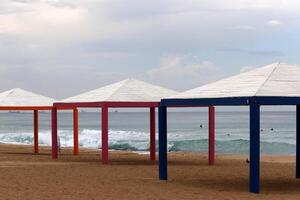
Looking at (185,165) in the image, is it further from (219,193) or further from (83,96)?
(219,193)

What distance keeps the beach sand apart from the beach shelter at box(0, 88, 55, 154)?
295 centimetres

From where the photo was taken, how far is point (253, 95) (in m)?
12.5

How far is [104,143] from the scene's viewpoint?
19.4 meters

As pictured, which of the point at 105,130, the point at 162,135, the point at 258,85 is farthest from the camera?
the point at 105,130

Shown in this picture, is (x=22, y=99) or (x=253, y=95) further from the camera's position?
(x=22, y=99)

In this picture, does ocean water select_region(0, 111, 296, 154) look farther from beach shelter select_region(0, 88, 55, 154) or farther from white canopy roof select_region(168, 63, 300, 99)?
white canopy roof select_region(168, 63, 300, 99)

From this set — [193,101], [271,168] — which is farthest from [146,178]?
[271,168]

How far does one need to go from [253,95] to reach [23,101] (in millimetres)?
12754

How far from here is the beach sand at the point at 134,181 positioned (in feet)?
41.9

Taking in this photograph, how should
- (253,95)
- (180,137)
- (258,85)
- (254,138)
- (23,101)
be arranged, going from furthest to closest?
(180,137) < (23,101) < (258,85) < (254,138) < (253,95)

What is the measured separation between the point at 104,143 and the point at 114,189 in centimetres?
596

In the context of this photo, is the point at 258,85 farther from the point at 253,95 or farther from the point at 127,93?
the point at 127,93

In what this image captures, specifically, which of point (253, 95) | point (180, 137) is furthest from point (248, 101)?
point (180, 137)

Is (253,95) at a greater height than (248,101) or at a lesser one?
greater
